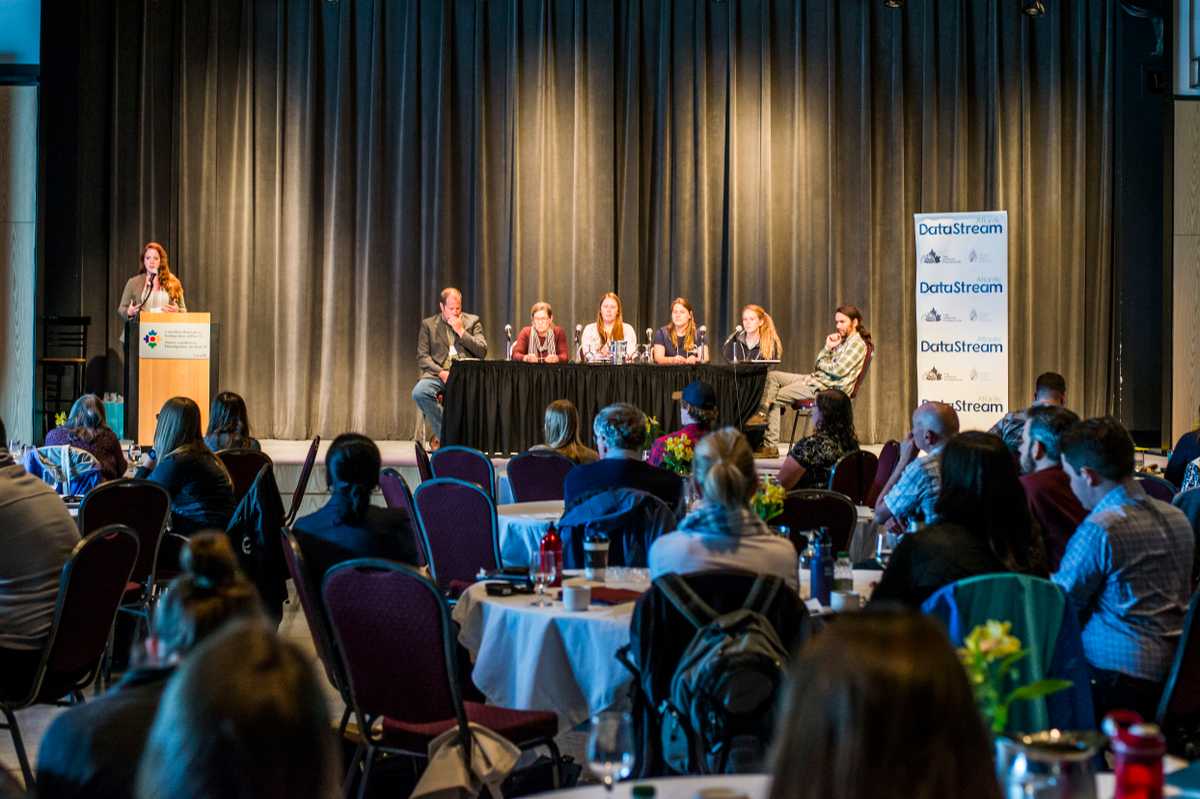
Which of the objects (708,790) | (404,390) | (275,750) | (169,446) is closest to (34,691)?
(169,446)

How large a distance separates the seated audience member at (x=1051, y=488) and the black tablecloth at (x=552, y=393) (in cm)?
605

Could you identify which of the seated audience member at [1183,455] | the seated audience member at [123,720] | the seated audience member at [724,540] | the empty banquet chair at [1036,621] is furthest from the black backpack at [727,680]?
the seated audience member at [1183,455]

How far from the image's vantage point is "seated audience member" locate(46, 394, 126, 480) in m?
6.76

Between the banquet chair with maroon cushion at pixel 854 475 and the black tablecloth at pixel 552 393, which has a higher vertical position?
the black tablecloth at pixel 552 393

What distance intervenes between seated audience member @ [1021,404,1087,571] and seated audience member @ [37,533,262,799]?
10.8 ft

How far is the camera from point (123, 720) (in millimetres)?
1776

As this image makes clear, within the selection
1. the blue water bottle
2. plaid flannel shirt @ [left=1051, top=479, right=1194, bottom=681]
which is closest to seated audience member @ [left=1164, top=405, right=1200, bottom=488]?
plaid flannel shirt @ [left=1051, top=479, right=1194, bottom=681]

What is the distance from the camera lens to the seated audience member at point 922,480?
4.85 metres

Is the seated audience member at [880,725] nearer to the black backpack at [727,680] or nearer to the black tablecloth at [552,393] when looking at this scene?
the black backpack at [727,680]

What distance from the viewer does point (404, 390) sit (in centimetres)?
1386

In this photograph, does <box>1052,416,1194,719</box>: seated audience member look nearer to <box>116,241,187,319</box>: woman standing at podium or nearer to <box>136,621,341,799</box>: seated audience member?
<box>136,621,341,799</box>: seated audience member

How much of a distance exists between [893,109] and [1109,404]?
363 cm

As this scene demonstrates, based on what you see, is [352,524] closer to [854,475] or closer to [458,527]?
[458,527]

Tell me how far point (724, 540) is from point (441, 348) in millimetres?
8805
